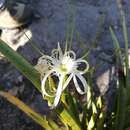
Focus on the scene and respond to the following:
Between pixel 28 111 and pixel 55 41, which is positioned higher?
pixel 28 111

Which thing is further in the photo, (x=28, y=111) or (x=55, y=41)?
(x=55, y=41)

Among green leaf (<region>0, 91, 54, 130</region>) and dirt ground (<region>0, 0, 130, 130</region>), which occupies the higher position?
green leaf (<region>0, 91, 54, 130</region>)

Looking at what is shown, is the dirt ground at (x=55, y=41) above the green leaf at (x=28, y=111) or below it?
below

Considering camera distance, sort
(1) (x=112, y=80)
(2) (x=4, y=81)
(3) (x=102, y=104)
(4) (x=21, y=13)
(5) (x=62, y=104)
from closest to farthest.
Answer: (5) (x=62, y=104) < (3) (x=102, y=104) < (1) (x=112, y=80) < (2) (x=4, y=81) < (4) (x=21, y=13)

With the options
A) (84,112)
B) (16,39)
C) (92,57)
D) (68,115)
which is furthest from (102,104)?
(16,39)

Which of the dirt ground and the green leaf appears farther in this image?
the dirt ground

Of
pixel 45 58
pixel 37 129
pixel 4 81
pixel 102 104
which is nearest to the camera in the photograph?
pixel 45 58

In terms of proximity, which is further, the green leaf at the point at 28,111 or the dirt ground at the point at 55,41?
the dirt ground at the point at 55,41

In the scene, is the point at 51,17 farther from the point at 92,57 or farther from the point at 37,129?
the point at 37,129
